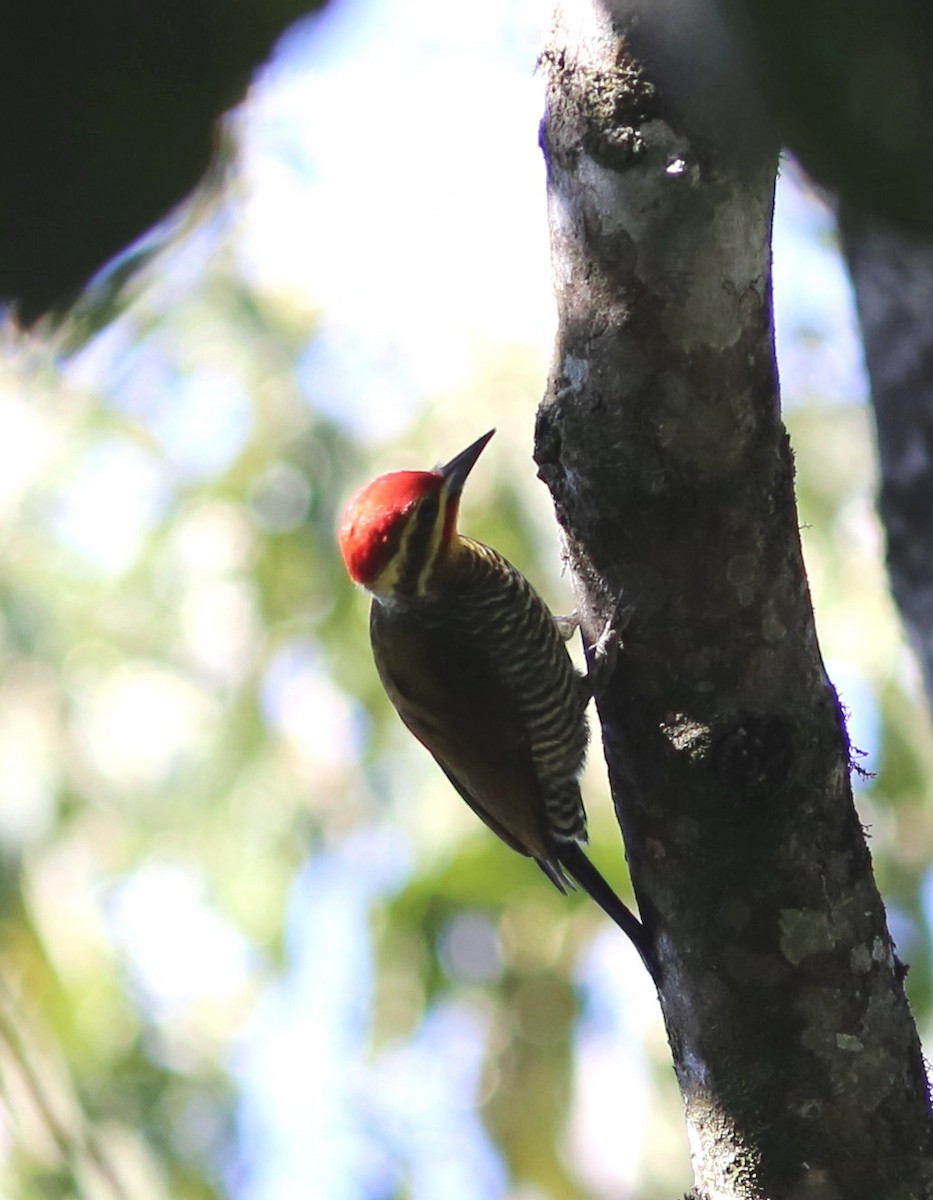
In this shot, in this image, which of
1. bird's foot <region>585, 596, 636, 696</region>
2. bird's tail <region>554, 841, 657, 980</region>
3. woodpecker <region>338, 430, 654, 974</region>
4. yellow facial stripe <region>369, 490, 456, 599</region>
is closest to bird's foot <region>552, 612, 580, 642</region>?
woodpecker <region>338, 430, 654, 974</region>

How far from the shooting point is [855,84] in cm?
43

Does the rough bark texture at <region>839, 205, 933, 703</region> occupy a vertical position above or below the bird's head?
below

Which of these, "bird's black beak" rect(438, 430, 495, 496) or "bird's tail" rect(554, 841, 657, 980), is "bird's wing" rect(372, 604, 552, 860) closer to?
"bird's tail" rect(554, 841, 657, 980)

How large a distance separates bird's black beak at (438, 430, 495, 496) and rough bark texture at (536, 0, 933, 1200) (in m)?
1.19

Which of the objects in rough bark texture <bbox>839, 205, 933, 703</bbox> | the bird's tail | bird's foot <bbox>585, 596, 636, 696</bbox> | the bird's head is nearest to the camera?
bird's foot <bbox>585, 596, 636, 696</bbox>

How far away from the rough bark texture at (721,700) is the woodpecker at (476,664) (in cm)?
118

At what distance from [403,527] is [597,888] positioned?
1.01 m

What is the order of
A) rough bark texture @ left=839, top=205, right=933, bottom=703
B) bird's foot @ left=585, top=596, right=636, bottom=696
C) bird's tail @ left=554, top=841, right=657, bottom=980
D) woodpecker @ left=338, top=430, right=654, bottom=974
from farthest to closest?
rough bark texture @ left=839, top=205, right=933, bottom=703 < woodpecker @ left=338, top=430, right=654, bottom=974 < bird's tail @ left=554, top=841, right=657, bottom=980 < bird's foot @ left=585, top=596, right=636, bottom=696

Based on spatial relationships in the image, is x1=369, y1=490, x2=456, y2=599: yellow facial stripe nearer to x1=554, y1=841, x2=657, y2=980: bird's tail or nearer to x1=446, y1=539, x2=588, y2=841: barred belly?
x1=446, y1=539, x2=588, y2=841: barred belly

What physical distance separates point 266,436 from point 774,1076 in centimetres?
387

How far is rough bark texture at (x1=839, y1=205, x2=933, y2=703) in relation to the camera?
3.52 m

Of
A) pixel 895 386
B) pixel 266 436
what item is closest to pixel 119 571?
pixel 266 436

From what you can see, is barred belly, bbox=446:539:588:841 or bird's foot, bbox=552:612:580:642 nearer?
bird's foot, bbox=552:612:580:642

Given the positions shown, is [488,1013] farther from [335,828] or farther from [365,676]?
[365,676]
